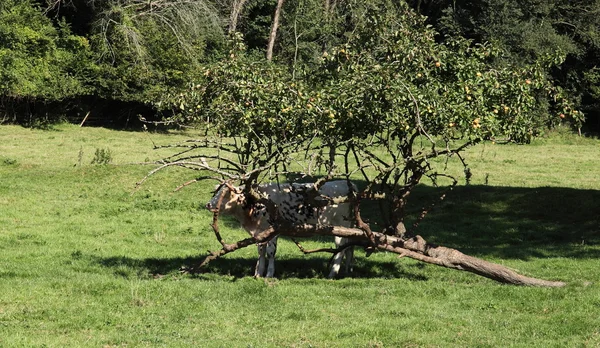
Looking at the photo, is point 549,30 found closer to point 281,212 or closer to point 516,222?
point 516,222

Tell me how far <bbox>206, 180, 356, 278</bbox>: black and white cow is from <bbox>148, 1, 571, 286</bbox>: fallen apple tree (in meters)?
0.93

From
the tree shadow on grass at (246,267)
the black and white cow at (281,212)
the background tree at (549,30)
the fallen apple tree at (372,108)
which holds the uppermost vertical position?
the background tree at (549,30)

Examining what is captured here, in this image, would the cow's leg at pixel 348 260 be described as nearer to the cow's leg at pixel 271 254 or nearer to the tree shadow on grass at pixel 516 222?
the cow's leg at pixel 271 254

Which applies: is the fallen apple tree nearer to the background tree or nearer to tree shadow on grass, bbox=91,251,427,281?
tree shadow on grass, bbox=91,251,427,281

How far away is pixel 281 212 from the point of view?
15.5 m

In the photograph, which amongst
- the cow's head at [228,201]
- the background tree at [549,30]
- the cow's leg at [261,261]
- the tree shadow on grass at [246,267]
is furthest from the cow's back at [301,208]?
the background tree at [549,30]

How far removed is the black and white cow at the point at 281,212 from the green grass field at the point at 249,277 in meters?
0.43

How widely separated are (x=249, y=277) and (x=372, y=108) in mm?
4186

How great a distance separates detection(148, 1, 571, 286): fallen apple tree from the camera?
12414 millimetres

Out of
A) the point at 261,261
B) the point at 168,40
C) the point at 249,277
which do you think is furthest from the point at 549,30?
the point at 249,277

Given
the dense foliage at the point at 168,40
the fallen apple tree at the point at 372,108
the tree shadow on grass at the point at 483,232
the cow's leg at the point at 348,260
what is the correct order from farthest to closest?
the dense foliage at the point at 168,40
the tree shadow on grass at the point at 483,232
the cow's leg at the point at 348,260
the fallen apple tree at the point at 372,108

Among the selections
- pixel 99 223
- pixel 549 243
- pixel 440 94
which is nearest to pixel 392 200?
pixel 440 94

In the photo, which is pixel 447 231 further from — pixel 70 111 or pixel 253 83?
pixel 70 111

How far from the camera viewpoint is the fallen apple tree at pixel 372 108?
40.7ft
